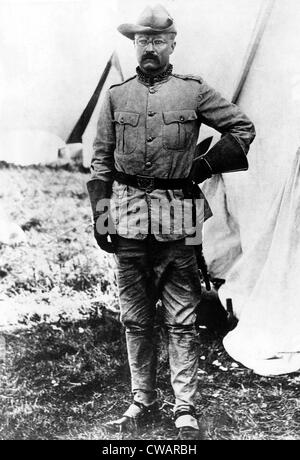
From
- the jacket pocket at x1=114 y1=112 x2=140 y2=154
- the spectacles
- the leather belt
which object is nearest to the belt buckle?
the leather belt

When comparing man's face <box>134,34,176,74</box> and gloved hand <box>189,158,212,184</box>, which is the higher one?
man's face <box>134,34,176,74</box>

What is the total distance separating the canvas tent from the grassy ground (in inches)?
7.6

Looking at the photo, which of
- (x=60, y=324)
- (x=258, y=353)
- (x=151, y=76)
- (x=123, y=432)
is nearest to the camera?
(x=151, y=76)

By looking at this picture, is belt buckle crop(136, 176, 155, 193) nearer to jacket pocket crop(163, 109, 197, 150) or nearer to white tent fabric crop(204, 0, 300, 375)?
jacket pocket crop(163, 109, 197, 150)

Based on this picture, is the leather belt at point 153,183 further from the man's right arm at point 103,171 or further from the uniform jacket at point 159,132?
the man's right arm at point 103,171

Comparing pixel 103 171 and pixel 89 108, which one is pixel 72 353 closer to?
pixel 103 171

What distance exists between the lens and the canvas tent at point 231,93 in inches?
118

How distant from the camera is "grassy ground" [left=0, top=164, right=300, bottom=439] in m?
2.95

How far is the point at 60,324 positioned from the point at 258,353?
1096mm

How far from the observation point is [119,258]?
9.14ft

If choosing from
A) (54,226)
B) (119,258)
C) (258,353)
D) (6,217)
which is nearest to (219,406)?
(258,353)

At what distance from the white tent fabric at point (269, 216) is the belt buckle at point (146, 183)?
679 millimetres

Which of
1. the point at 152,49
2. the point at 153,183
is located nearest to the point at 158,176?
the point at 153,183
